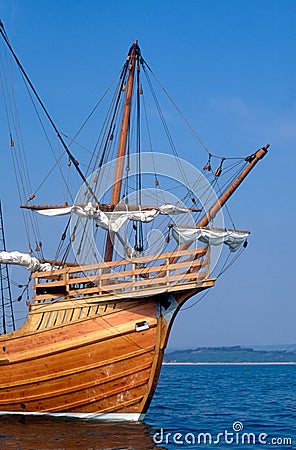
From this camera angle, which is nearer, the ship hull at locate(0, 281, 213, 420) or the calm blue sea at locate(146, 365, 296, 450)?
the calm blue sea at locate(146, 365, 296, 450)

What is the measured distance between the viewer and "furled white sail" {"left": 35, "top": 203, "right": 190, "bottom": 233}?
24219mm

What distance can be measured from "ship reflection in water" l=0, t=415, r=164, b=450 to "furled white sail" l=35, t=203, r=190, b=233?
6.61m

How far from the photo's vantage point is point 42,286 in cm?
2361

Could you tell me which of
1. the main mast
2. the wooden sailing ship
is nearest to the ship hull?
the wooden sailing ship

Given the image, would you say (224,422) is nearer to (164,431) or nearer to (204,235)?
(164,431)

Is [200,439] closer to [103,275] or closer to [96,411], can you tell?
[96,411]

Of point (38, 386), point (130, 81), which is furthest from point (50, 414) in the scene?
point (130, 81)

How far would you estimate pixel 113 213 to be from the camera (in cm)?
2453

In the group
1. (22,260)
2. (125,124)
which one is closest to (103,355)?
(22,260)

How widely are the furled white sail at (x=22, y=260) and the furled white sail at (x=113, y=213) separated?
2390mm

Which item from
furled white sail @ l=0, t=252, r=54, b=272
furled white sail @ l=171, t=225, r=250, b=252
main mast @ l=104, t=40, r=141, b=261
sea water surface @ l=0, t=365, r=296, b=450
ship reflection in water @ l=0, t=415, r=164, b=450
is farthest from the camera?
main mast @ l=104, t=40, r=141, b=261

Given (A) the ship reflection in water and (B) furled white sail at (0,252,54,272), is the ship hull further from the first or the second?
(B) furled white sail at (0,252,54,272)

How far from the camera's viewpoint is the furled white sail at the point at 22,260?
26266mm

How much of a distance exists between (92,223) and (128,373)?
5.48 meters
